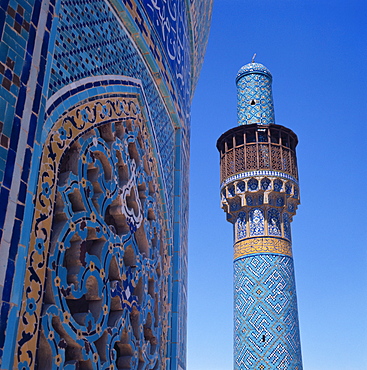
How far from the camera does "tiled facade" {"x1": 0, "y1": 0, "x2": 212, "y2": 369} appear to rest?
133cm

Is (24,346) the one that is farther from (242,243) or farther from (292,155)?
(292,155)

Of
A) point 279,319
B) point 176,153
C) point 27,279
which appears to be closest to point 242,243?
point 279,319

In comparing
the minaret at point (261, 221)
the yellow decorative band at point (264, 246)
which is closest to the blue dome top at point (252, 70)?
the minaret at point (261, 221)

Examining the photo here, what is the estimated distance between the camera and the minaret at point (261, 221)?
26.7 ft

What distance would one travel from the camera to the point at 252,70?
10.6 m

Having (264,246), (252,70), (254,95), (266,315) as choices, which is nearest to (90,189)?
(266,315)

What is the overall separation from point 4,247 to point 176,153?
6.60 feet

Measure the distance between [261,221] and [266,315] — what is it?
1.65 metres

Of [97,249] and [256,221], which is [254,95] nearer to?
[256,221]

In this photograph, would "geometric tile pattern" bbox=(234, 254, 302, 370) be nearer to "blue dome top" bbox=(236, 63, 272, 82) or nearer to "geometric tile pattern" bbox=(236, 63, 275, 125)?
"geometric tile pattern" bbox=(236, 63, 275, 125)

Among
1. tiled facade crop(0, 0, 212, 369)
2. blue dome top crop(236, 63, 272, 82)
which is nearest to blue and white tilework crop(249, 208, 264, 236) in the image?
Answer: blue dome top crop(236, 63, 272, 82)

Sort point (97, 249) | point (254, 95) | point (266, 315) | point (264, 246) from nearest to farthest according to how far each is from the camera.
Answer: point (97, 249) → point (266, 315) → point (264, 246) → point (254, 95)

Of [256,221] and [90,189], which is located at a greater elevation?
[256,221]

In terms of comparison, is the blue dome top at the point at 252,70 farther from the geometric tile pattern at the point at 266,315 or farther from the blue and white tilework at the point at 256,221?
the geometric tile pattern at the point at 266,315
